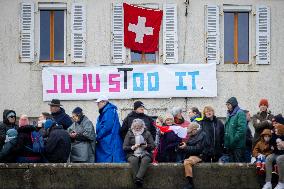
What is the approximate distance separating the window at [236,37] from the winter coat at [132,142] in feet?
28.6

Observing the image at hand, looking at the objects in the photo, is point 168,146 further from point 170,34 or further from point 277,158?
point 170,34

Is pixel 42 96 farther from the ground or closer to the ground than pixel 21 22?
closer to the ground

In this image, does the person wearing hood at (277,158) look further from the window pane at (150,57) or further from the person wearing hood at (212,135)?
the window pane at (150,57)

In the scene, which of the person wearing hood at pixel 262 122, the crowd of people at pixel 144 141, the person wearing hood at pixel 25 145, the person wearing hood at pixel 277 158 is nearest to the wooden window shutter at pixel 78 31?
the crowd of people at pixel 144 141

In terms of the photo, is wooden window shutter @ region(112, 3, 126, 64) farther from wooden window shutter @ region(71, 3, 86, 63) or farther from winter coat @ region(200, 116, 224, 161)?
winter coat @ region(200, 116, 224, 161)

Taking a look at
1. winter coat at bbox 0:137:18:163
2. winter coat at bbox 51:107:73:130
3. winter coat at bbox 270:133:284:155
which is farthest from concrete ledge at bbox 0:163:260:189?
winter coat at bbox 51:107:73:130

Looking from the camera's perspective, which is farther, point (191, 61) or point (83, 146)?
point (191, 61)

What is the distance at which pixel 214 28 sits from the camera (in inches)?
1037

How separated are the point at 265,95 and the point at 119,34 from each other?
15.1 ft

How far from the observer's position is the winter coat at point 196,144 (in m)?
18.2

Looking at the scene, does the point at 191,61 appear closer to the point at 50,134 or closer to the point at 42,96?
the point at 42,96

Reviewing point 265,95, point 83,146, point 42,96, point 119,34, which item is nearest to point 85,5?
point 119,34

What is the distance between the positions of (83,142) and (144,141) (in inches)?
63.2

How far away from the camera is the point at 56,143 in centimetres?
1830
